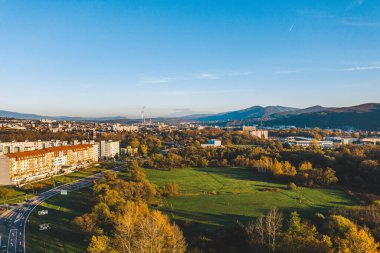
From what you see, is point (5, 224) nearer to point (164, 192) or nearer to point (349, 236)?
point (164, 192)

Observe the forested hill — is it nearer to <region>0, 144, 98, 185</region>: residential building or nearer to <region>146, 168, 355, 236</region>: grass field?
<region>146, 168, 355, 236</region>: grass field

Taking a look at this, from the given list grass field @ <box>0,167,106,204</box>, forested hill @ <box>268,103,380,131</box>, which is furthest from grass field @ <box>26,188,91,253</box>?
forested hill @ <box>268,103,380,131</box>

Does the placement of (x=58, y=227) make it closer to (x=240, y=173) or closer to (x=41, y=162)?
(x=41, y=162)

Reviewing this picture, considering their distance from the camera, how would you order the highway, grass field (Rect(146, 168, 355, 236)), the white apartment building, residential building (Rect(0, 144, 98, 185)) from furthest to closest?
1. the white apartment building
2. residential building (Rect(0, 144, 98, 185))
3. grass field (Rect(146, 168, 355, 236))
4. the highway

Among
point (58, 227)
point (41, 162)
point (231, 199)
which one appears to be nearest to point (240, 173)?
point (231, 199)

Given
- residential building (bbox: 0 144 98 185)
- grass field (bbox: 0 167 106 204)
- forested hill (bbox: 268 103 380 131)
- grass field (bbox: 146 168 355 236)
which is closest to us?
grass field (bbox: 146 168 355 236)
